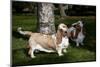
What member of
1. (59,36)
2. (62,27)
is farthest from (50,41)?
(62,27)

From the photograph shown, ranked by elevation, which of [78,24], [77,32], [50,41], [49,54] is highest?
→ [78,24]

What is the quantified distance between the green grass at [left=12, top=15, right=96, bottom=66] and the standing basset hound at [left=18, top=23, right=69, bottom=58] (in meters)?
0.05

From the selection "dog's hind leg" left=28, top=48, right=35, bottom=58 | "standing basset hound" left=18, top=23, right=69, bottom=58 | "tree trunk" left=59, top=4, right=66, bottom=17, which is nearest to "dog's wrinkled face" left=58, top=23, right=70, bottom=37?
"standing basset hound" left=18, top=23, right=69, bottom=58

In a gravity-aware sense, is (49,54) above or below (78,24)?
below

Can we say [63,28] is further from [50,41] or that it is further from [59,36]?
[50,41]

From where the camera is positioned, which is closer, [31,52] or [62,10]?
[31,52]

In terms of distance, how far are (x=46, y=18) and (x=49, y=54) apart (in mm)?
438

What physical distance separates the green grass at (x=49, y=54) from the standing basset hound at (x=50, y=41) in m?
0.05

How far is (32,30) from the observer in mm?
2439

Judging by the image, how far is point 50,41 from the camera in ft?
8.24

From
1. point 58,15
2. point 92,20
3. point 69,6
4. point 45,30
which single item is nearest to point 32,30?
point 45,30

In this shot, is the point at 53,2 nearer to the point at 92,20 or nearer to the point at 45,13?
the point at 45,13

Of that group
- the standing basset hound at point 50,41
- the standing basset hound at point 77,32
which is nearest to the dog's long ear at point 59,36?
the standing basset hound at point 50,41

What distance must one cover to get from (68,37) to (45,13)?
421mm
